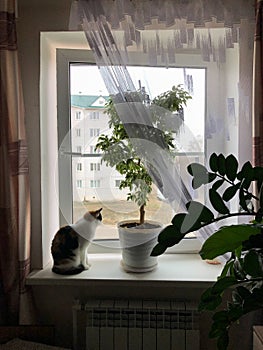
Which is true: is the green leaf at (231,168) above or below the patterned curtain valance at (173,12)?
below

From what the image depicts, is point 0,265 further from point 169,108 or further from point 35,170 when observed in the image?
point 169,108

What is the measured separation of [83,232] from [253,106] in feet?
3.05

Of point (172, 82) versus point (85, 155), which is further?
point (85, 155)

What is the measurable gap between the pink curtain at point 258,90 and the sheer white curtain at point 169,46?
73mm

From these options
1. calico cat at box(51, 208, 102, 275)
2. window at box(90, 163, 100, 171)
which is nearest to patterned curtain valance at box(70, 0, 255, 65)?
window at box(90, 163, 100, 171)

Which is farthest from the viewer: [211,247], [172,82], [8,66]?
[172,82]

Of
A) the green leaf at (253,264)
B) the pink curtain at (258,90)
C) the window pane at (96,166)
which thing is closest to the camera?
the green leaf at (253,264)

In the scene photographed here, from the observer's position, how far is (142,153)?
1.71 metres

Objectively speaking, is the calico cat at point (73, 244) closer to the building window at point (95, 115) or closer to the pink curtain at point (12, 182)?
the pink curtain at point (12, 182)

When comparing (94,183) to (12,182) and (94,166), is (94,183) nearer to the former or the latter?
(94,166)

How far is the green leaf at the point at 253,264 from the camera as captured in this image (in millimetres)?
890

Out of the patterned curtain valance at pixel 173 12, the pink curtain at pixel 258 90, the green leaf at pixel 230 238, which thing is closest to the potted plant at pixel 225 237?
the green leaf at pixel 230 238

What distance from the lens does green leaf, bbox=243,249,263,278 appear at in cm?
89

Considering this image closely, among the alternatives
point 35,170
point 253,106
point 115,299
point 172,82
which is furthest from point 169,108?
point 115,299
